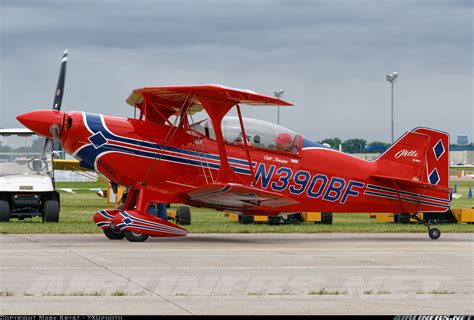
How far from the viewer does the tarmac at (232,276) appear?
392 inches

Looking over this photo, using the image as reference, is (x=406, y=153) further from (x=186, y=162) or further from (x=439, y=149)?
(x=186, y=162)

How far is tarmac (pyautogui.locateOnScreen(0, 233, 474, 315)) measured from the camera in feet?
32.7

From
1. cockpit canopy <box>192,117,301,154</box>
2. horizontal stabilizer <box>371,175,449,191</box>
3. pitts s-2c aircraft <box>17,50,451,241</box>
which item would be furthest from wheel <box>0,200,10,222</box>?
horizontal stabilizer <box>371,175,449,191</box>

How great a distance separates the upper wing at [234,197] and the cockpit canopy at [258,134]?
1246mm

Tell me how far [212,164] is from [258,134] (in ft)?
4.12

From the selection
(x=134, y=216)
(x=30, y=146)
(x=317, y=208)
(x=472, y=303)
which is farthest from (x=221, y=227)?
(x=472, y=303)

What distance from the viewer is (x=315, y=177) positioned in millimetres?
21234

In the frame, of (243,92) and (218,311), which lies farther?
(243,92)

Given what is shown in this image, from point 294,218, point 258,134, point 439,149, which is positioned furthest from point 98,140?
point 294,218

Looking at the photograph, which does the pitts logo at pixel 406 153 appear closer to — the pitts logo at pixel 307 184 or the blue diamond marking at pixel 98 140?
the pitts logo at pixel 307 184

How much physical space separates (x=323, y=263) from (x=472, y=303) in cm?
476

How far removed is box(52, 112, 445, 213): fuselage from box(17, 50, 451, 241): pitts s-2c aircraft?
0.07ft

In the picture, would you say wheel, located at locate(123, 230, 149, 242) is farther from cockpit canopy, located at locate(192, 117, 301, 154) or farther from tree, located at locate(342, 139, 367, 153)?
tree, located at locate(342, 139, 367, 153)

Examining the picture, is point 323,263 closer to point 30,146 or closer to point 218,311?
point 218,311
